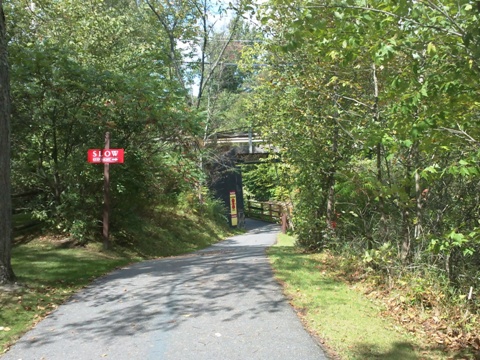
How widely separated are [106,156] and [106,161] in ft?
0.42

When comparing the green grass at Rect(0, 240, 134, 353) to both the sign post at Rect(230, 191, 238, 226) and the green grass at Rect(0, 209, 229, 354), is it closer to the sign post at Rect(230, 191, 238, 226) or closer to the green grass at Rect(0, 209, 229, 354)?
the green grass at Rect(0, 209, 229, 354)

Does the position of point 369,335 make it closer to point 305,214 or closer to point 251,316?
point 251,316

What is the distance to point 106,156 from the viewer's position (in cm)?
1173

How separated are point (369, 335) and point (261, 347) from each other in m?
1.28

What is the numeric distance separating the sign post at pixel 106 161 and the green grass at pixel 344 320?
542 centimetres

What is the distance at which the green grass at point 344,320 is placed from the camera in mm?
4809

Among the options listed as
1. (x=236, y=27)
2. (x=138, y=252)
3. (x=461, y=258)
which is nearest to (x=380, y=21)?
(x=461, y=258)

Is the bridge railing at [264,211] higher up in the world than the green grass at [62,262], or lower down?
lower down

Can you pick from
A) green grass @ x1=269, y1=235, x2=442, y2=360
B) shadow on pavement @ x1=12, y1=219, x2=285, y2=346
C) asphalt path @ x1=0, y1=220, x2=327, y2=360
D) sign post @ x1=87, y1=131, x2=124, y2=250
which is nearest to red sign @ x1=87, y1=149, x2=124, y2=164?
sign post @ x1=87, y1=131, x2=124, y2=250

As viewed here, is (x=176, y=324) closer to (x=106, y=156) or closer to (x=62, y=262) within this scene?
(x=62, y=262)

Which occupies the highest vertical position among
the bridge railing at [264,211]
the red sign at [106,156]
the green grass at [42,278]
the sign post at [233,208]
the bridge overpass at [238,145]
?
the bridge overpass at [238,145]

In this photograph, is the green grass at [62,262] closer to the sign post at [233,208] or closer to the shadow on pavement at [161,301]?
the shadow on pavement at [161,301]

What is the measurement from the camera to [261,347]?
482 centimetres

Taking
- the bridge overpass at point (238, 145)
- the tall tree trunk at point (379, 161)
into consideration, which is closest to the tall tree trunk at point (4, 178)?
the tall tree trunk at point (379, 161)
